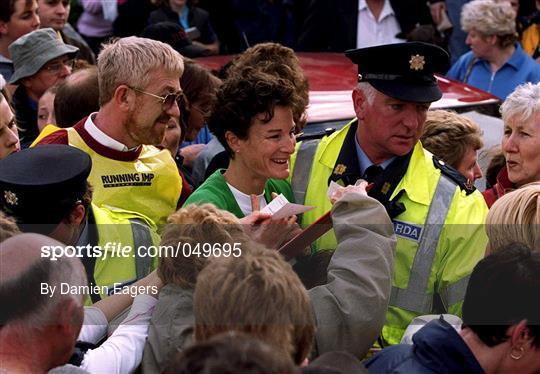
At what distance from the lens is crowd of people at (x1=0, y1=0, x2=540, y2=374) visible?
3.12 m

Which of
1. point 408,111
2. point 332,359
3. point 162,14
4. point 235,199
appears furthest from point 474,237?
point 162,14

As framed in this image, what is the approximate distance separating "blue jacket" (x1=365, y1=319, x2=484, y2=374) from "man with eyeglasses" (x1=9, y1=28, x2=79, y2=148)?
3928 mm

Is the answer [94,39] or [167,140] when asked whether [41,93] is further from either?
[94,39]

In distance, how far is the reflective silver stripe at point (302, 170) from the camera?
193 inches

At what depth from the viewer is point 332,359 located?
3.14 m

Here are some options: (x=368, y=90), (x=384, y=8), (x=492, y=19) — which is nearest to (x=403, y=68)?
(x=368, y=90)

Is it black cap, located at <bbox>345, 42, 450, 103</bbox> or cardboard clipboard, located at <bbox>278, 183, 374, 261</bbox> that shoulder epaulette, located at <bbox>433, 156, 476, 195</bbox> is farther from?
cardboard clipboard, located at <bbox>278, 183, 374, 261</bbox>

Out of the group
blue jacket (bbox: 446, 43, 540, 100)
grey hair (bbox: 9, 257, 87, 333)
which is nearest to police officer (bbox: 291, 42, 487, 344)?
grey hair (bbox: 9, 257, 87, 333)

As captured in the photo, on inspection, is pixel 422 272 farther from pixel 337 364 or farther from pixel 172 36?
pixel 172 36

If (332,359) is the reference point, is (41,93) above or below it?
below

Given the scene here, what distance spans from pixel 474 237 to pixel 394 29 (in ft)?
21.4

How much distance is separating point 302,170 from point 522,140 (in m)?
1.18

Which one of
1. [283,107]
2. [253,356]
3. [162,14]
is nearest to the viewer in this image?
[253,356]

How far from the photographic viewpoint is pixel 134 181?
5066mm
